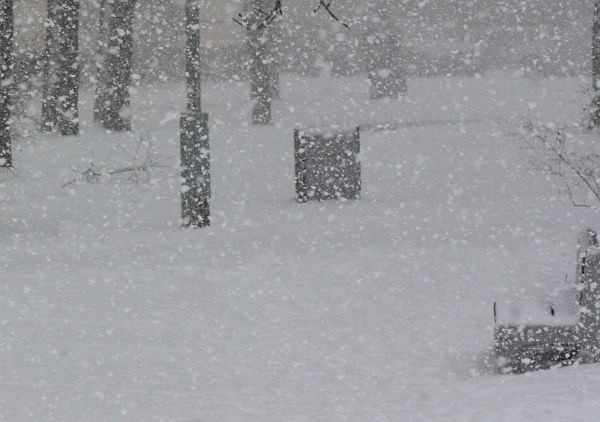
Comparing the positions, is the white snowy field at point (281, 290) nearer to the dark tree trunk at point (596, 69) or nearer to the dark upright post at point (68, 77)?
the dark tree trunk at point (596, 69)

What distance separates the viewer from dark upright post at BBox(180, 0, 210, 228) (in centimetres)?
1131

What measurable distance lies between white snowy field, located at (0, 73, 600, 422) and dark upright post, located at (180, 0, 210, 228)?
0.30 meters

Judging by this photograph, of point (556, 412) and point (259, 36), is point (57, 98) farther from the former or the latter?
point (556, 412)

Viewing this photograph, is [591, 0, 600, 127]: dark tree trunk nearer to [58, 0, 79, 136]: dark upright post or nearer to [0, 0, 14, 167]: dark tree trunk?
[0, 0, 14, 167]: dark tree trunk

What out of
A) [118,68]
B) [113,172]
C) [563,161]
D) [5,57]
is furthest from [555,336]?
[118,68]

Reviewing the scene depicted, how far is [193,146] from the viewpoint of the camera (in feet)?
37.0

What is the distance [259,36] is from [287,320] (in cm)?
1524

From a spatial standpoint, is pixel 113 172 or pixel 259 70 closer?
pixel 113 172

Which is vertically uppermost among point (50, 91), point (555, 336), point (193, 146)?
point (50, 91)

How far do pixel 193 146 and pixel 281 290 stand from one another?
2.75 meters

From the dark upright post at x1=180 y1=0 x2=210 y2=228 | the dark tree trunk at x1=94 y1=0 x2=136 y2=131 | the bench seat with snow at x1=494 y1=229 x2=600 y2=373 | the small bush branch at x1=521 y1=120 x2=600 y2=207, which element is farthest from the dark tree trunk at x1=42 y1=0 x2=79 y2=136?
the bench seat with snow at x1=494 y1=229 x2=600 y2=373

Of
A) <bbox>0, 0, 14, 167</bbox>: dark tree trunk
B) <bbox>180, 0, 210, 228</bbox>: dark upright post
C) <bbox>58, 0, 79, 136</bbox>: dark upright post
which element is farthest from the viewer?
<bbox>58, 0, 79, 136</bbox>: dark upright post

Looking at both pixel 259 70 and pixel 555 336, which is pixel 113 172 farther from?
pixel 555 336

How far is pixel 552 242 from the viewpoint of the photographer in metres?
10.8
